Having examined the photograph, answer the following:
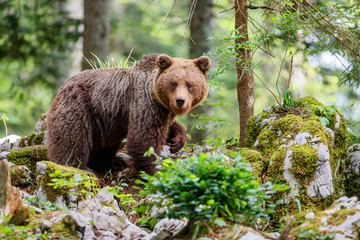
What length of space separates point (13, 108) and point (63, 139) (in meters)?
8.55

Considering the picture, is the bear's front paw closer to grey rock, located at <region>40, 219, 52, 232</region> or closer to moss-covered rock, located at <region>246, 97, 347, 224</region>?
moss-covered rock, located at <region>246, 97, 347, 224</region>

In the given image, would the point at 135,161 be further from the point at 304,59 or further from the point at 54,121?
the point at 304,59

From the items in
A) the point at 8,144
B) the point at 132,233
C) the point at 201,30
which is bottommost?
the point at 8,144

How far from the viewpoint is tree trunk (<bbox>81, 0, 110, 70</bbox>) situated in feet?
33.7

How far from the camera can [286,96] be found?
613 cm

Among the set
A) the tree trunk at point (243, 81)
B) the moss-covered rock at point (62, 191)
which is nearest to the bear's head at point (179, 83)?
the tree trunk at point (243, 81)

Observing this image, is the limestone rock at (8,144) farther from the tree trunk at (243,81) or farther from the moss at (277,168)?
the moss at (277,168)

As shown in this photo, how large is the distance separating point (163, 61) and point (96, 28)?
476cm

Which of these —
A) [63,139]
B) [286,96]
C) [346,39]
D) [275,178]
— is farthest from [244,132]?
[63,139]

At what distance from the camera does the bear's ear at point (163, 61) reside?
6211 mm

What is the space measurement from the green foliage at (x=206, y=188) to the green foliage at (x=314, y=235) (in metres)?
0.38

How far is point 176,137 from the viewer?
23.0 ft

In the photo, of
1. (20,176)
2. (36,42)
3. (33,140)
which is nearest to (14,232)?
(20,176)

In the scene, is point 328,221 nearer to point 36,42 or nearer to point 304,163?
point 304,163
